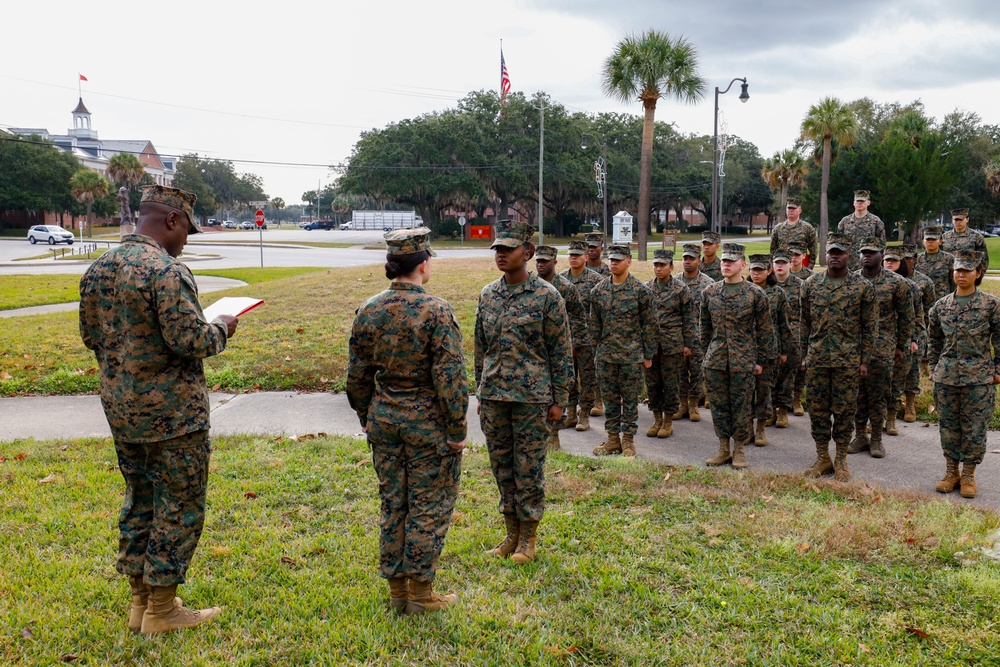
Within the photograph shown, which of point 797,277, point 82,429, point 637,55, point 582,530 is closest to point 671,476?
point 582,530

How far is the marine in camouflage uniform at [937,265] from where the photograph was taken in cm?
1038

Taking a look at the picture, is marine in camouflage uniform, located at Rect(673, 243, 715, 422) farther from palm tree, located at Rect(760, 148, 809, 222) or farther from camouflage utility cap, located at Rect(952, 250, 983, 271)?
palm tree, located at Rect(760, 148, 809, 222)

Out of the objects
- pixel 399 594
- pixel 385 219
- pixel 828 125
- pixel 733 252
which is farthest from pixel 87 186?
→ pixel 399 594

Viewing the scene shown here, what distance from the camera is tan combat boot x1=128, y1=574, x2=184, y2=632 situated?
411 cm

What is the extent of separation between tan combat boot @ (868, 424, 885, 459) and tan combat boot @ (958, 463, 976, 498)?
1.05 meters

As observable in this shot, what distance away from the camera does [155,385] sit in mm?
3840

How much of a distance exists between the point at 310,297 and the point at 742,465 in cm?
1248

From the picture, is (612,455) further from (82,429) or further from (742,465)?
(82,429)

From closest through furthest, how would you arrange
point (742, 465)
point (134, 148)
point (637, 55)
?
point (742, 465), point (637, 55), point (134, 148)

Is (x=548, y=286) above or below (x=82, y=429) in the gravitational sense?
above

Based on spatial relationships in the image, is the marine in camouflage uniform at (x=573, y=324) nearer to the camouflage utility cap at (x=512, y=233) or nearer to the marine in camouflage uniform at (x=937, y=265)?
the camouflage utility cap at (x=512, y=233)

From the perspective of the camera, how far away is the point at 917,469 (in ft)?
23.6

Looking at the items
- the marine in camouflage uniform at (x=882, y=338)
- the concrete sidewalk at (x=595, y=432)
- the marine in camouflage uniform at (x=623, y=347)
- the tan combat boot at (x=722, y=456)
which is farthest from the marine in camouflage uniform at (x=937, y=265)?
the marine in camouflage uniform at (x=623, y=347)

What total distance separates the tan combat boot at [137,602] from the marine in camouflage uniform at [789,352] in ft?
22.9
